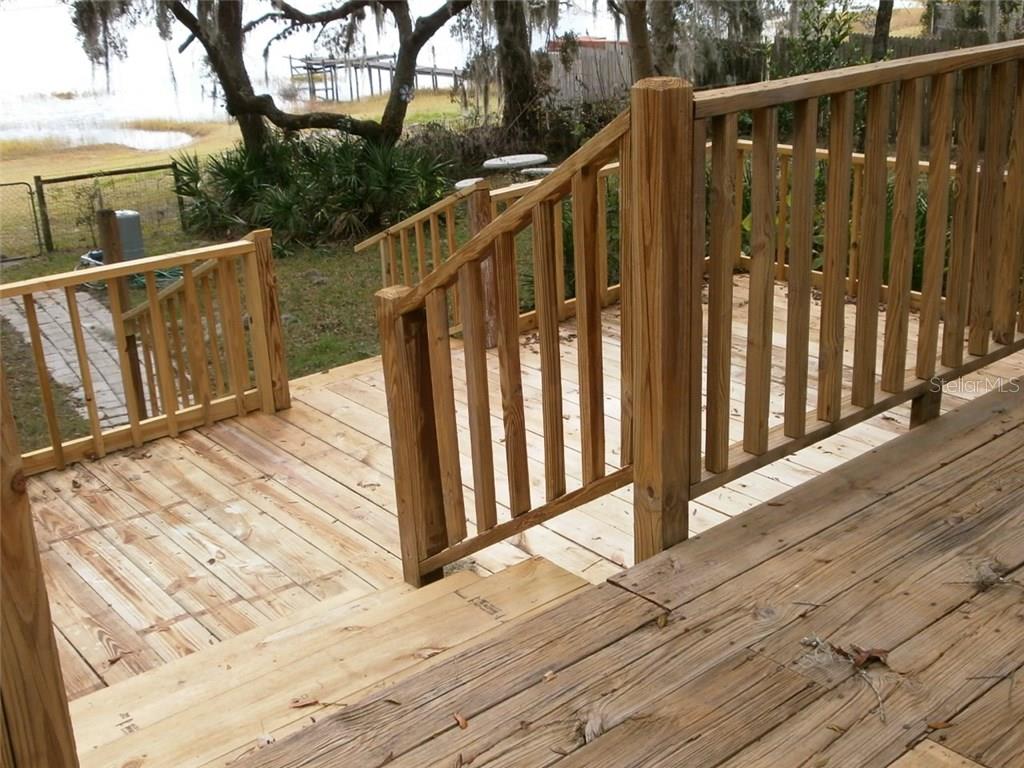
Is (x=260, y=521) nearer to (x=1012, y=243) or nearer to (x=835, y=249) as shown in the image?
(x=835, y=249)

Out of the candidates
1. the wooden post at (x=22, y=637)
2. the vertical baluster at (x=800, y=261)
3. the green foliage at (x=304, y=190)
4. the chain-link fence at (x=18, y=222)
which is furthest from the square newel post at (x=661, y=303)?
the chain-link fence at (x=18, y=222)

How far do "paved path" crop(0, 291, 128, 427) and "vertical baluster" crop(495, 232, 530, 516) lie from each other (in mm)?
4936

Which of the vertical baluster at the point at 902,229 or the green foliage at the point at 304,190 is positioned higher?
the vertical baluster at the point at 902,229

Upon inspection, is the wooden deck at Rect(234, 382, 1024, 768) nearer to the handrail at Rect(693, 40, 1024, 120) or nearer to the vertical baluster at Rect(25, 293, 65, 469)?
the handrail at Rect(693, 40, 1024, 120)

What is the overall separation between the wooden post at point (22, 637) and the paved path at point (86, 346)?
621 centimetres

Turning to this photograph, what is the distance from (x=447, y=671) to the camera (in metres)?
1.90

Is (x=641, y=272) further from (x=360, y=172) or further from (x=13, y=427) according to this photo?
(x=360, y=172)

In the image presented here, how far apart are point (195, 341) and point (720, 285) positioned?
11.4 feet

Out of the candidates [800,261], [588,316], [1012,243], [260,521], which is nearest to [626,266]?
[588,316]

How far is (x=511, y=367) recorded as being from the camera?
2.63 m

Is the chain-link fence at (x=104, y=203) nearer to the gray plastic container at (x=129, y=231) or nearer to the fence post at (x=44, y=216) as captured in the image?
the fence post at (x=44, y=216)

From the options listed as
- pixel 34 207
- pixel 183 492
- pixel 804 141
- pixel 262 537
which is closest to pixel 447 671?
pixel 804 141

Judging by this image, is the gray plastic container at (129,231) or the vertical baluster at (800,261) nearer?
the vertical baluster at (800,261)

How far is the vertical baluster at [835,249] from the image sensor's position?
219 cm
